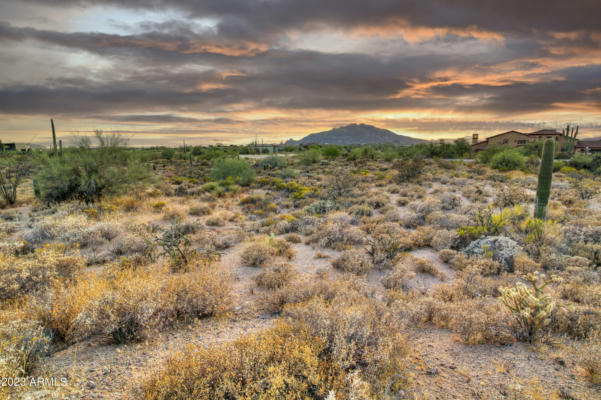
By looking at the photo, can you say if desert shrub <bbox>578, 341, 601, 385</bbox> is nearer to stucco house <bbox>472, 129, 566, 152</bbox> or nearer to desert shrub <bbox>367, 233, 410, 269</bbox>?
desert shrub <bbox>367, 233, 410, 269</bbox>

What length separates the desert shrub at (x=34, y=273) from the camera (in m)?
5.30

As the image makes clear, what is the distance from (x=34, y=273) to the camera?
5.78m

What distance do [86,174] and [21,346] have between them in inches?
503

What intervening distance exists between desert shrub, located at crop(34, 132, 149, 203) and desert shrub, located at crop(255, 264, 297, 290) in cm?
1160

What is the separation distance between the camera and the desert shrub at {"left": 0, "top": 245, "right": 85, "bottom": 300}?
530 cm

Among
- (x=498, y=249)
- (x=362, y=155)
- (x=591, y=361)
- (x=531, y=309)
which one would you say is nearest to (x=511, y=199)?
(x=498, y=249)

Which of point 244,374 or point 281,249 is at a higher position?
point 244,374

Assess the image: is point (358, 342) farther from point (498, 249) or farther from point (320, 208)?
point (320, 208)

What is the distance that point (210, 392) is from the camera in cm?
293

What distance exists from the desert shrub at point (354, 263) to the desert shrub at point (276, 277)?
1.25m

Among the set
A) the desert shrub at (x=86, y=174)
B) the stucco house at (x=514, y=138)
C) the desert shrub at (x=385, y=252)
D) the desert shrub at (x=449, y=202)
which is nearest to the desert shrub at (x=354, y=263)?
the desert shrub at (x=385, y=252)

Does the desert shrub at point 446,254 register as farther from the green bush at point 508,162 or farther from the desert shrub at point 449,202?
the green bush at point 508,162

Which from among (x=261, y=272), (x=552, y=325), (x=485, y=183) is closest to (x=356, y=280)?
(x=261, y=272)

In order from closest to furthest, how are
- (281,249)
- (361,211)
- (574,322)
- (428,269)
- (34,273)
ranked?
(574,322)
(34,273)
(428,269)
(281,249)
(361,211)
